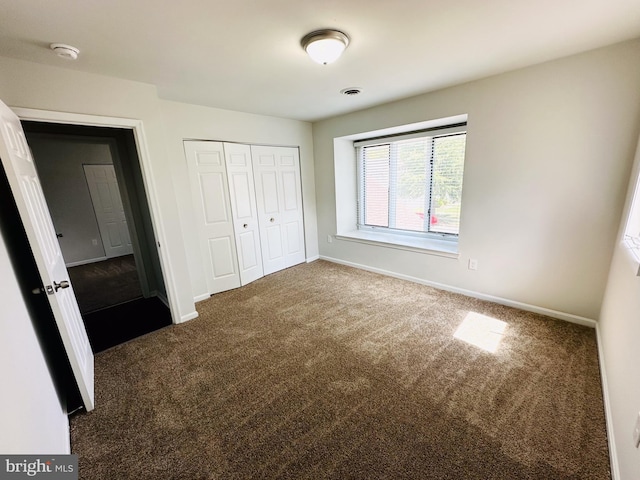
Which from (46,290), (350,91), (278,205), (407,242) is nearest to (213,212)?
(278,205)

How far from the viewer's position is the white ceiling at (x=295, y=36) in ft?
4.67

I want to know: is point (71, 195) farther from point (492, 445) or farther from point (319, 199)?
point (492, 445)

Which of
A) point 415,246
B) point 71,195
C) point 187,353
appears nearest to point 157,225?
point 187,353

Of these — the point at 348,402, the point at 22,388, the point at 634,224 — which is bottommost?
the point at 348,402

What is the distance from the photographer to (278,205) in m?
4.16

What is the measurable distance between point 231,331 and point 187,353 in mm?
431

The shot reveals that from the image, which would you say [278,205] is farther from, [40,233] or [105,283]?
[105,283]

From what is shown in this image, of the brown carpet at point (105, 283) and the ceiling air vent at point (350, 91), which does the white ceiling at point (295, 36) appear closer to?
the ceiling air vent at point (350, 91)

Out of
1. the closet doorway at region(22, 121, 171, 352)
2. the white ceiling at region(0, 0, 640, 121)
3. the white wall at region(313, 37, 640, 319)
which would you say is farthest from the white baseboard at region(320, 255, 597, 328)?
the closet doorway at region(22, 121, 171, 352)

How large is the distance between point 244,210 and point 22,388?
282 cm

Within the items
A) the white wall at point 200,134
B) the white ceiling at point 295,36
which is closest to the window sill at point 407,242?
the white wall at point 200,134

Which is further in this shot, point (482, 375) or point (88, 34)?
point (482, 375)

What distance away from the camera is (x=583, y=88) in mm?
2129

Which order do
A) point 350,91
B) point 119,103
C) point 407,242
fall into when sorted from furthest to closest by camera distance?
1. point 407,242
2. point 350,91
3. point 119,103
